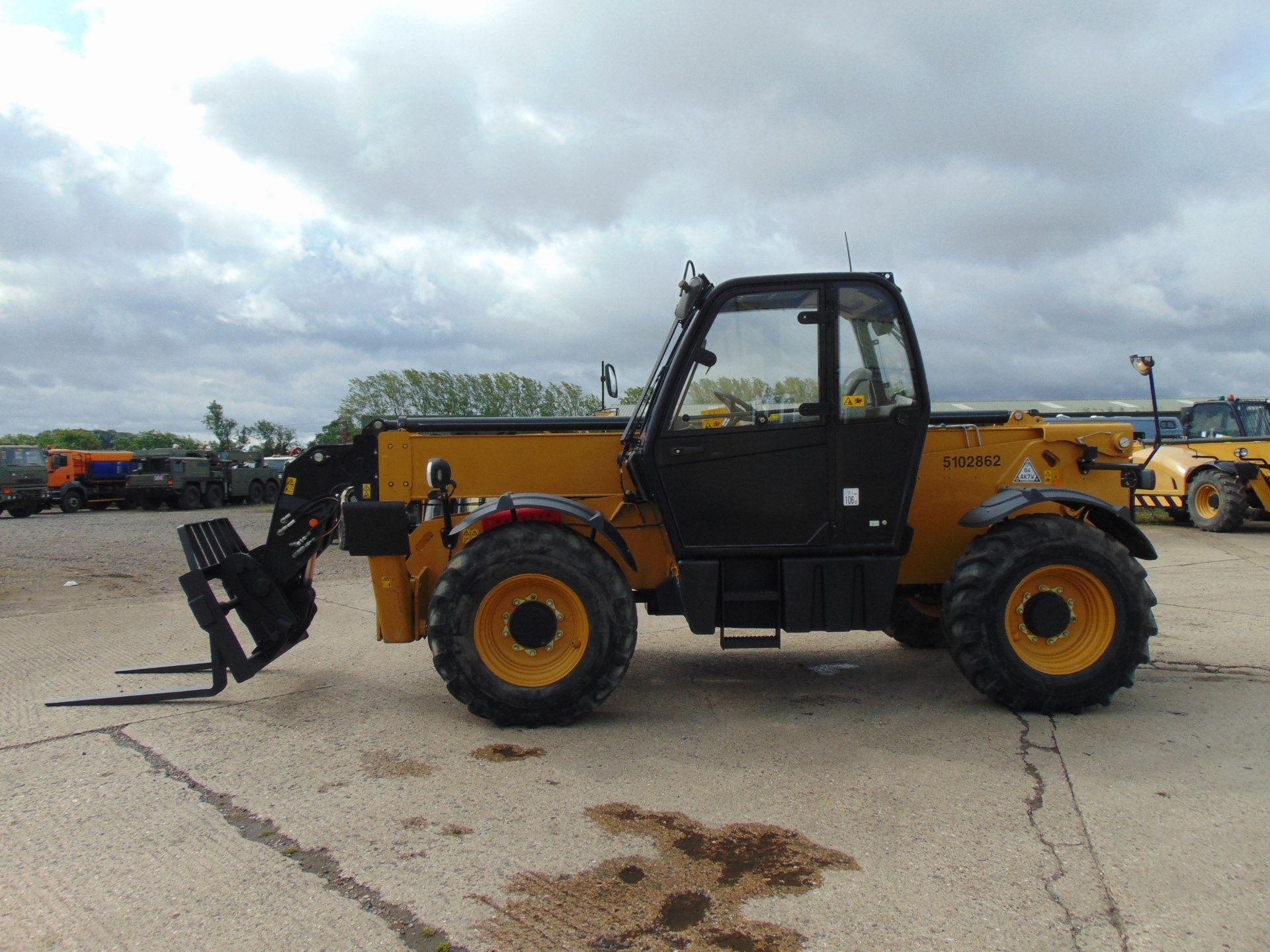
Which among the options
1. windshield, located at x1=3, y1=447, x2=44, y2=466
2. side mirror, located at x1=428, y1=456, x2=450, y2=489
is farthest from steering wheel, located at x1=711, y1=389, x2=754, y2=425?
windshield, located at x1=3, y1=447, x2=44, y2=466

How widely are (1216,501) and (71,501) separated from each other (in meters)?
32.3

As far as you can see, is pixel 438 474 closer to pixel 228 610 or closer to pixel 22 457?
pixel 228 610

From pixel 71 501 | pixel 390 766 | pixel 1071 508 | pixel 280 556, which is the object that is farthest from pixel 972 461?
pixel 71 501

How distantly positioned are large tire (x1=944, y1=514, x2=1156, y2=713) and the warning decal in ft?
2.06

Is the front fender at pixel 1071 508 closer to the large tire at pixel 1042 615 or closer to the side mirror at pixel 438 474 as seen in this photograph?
the large tire at pixel 1042 615

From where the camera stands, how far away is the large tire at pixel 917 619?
5.87m

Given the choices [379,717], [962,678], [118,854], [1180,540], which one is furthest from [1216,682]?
[1180,540]

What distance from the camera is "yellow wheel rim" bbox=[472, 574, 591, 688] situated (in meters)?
4.95

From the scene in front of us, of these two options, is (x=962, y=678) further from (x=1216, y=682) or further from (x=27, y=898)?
(x=27, y=898)

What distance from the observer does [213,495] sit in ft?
110

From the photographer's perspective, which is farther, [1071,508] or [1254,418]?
[1254,418]

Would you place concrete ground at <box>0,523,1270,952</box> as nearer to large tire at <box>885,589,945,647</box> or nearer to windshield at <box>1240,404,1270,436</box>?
large tire at <box>885,589,945,647</box>

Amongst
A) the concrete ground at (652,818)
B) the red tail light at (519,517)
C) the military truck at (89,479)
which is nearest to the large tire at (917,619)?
the concrete ground at (652,818)

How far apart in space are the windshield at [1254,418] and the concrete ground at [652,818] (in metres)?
12.5
